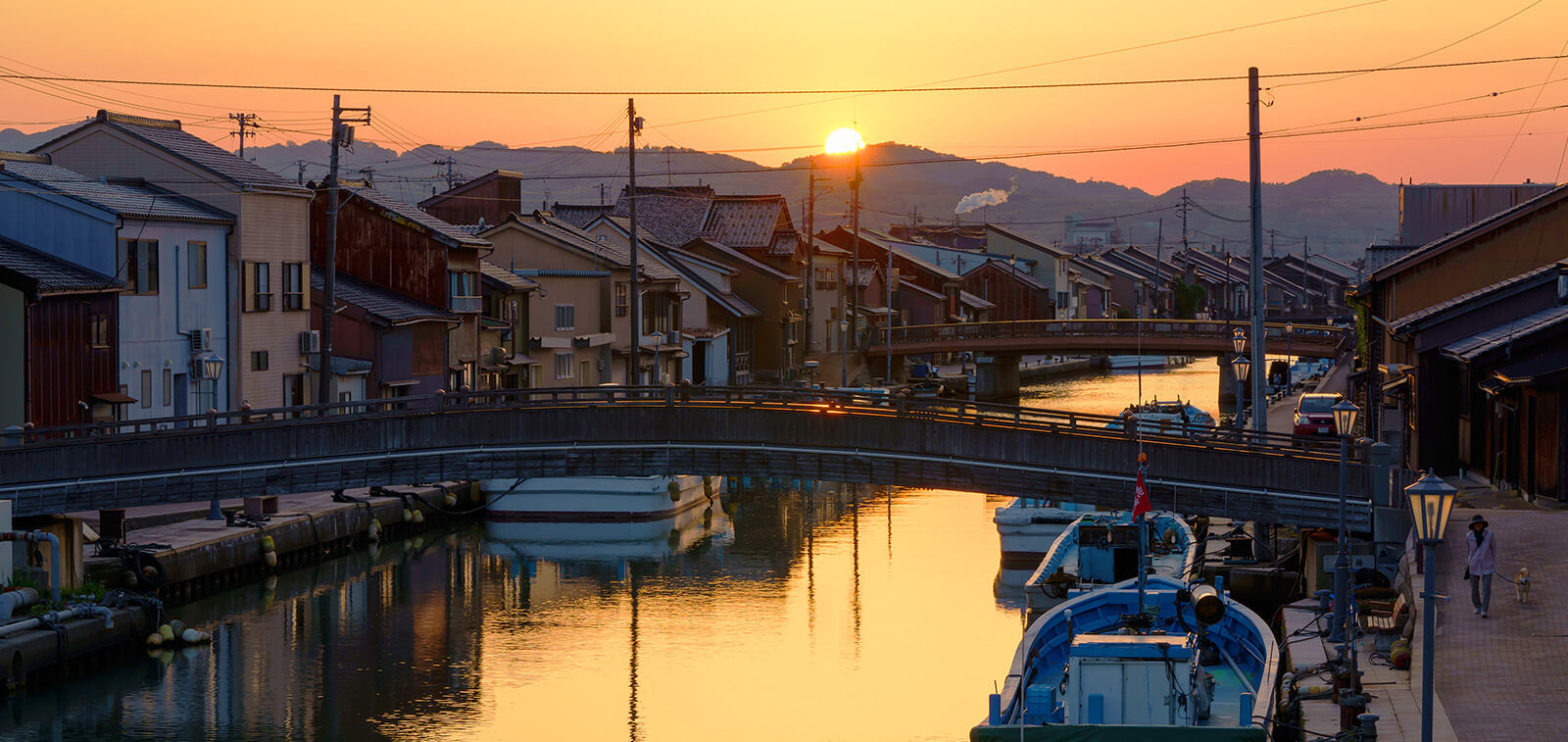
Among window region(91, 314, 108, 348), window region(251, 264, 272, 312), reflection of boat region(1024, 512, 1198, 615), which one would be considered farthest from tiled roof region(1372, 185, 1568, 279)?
window region(91, 314, 108, 348)

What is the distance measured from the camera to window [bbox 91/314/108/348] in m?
39.8

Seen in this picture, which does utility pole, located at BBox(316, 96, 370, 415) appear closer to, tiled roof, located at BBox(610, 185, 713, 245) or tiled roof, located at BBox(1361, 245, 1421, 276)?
tiled roof, located at BBox(1361, 245, 1421, 276)

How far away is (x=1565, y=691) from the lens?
19484 mm

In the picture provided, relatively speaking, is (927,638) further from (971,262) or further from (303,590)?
(971,262)

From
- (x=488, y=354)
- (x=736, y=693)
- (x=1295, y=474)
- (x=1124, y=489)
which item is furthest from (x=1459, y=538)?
(x=488, y=354)

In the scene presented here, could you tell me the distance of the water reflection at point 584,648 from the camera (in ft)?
90.3

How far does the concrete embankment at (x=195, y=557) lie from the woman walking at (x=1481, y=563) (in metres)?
23.8

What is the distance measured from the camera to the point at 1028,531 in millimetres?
41344

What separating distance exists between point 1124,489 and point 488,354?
1354 inches

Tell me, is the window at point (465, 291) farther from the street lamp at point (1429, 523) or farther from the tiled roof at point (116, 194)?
the street lamp at point (1429, 523)

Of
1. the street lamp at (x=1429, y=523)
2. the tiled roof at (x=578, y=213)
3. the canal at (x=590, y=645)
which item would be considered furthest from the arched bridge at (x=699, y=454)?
the tiled roof at (x=578, y=213)

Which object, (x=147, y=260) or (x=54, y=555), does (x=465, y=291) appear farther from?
(x=54, y=555)

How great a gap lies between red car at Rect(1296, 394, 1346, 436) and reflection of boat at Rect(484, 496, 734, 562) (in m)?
19.9

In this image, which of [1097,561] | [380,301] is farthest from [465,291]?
[1097,561]
